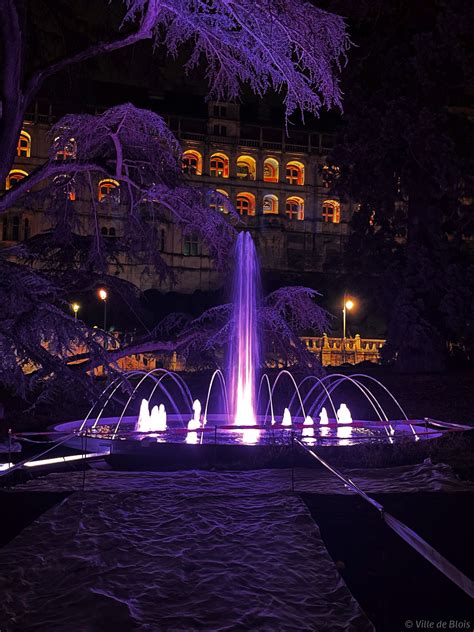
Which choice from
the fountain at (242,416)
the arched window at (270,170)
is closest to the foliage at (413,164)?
the fountain at (242,416)

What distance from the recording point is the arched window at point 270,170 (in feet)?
198

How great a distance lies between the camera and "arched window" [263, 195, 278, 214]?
61.0 metres

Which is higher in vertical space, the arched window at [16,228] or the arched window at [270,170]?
the arched window at [270,170]

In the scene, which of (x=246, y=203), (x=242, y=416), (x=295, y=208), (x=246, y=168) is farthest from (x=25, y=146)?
(x=242, y=416)

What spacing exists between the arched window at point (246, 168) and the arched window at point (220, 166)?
4.33 feet

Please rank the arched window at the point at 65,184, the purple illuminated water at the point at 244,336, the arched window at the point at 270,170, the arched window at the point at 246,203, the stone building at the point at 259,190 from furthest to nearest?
the arched window at the point at 270,170 < the arched window at the point at 246,203 < the stone building at the point at 259,190 < the purple illuminated water at the point at 244,336 < the arched window at the point at 65,184

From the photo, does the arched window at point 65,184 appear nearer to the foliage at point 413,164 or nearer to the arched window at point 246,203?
the foliage at point 413,164

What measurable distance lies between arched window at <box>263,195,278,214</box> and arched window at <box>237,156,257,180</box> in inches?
103

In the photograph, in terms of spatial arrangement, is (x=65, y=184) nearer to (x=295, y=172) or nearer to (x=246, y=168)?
(x=246, y=168)

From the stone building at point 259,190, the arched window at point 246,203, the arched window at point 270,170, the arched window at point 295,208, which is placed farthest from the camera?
the arched window at point 295,208

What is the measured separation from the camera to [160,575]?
4.10 m

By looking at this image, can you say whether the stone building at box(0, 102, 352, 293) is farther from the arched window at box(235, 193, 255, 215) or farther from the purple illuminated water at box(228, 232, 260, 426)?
the purple illuminated water at box(228, 232, 260, 426)

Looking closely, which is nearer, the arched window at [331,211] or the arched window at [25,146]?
the arched window at [25,146]

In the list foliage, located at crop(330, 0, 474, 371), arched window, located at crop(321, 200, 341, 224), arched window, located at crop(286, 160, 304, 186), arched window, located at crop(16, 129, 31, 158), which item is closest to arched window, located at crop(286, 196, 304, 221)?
arched window, located at crop(286, 160, 304, 186)
